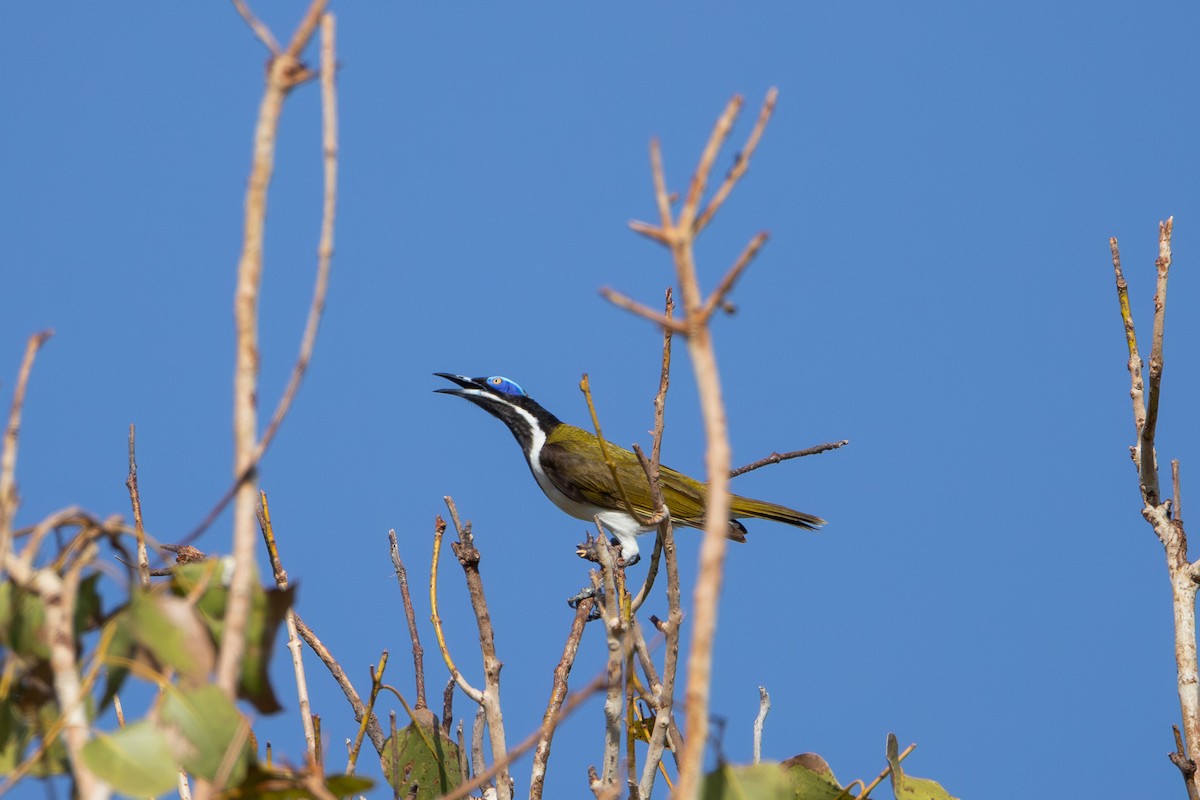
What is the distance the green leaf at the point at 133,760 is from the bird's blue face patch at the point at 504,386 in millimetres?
6659

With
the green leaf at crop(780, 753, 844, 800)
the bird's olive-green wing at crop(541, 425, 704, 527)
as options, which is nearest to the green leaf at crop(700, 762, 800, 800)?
the green leaf at crop(780, 753, 844, 800)

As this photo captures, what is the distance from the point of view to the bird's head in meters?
7.88

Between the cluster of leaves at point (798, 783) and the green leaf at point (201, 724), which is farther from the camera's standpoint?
the cluster of leaves at point (798, 783)

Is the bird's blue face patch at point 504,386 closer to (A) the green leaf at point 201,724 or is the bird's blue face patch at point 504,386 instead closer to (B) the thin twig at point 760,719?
(B) the thin twig at point 760,719

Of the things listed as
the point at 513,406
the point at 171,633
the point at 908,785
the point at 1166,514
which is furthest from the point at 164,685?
the point at 513,406

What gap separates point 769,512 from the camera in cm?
690

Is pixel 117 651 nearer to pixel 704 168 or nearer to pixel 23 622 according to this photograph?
pixel 23 622

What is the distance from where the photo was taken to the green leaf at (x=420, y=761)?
2764mm

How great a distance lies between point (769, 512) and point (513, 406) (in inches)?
71.0

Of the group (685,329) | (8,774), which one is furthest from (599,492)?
(685,329)

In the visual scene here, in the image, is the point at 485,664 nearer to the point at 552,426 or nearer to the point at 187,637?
the point at 187,637

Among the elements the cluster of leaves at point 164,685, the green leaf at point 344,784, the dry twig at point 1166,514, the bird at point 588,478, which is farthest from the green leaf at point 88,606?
the bird at point 588,478

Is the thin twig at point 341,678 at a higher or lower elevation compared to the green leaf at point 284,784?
higher

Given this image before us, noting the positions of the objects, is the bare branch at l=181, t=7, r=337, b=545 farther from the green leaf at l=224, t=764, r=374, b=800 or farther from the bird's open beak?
the bird's open beak
